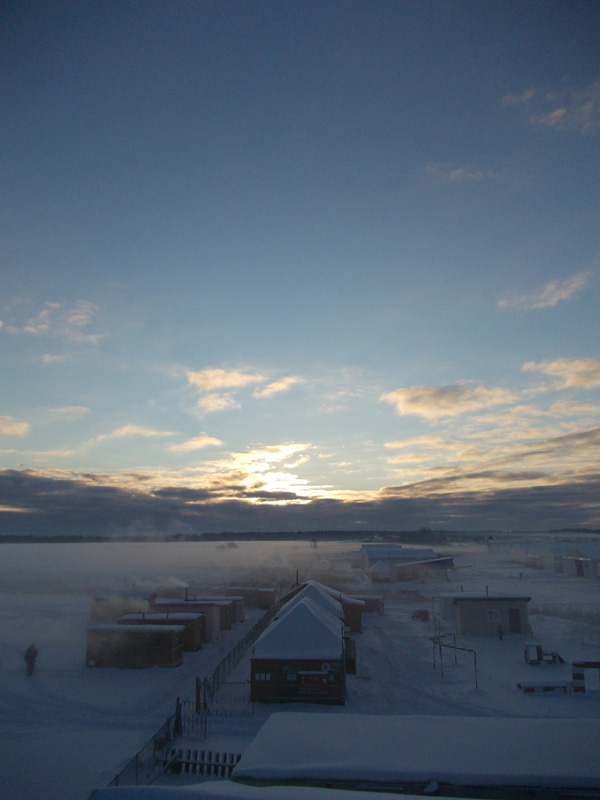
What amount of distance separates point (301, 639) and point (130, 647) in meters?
9.55

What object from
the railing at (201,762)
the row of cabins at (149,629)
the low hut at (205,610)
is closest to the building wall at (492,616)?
the low hut at (205,610)

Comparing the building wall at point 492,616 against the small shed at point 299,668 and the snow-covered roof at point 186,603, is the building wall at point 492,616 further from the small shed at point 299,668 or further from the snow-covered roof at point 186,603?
the snow-covered roof at point 186,603

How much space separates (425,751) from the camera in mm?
11453

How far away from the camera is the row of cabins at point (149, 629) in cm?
2486

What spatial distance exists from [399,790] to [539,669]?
16.7 metres

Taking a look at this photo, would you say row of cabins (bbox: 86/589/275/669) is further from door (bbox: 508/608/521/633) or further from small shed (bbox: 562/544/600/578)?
small shed (bbox: 562/544/600/578)

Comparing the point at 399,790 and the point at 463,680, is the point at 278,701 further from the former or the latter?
the point at 399,790

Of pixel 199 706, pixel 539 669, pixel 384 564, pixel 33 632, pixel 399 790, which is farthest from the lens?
pixel 384 564

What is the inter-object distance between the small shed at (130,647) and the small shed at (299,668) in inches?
258

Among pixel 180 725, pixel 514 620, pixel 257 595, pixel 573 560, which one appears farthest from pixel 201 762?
pixel 573 560

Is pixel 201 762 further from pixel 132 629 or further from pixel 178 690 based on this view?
pixel 132 629

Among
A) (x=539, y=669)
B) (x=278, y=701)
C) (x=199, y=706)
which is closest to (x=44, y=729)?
(x=199, y=706)

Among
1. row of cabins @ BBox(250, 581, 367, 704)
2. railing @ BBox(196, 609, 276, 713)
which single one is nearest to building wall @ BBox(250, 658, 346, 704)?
row of cabins @ BBox(250, 581, 367, 704)

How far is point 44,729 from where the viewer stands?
16.7m
